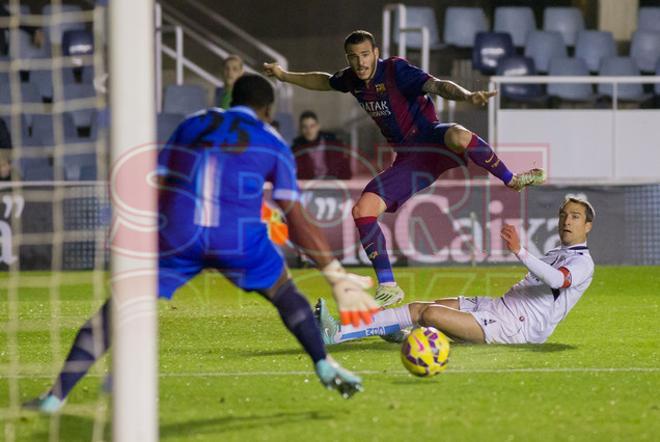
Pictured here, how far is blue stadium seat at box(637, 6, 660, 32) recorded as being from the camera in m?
16.9

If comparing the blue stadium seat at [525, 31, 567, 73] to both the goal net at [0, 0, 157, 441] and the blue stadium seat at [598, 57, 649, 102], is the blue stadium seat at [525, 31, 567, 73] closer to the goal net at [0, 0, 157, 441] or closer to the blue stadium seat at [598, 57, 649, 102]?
the blue stadium seat at [598, 57, 649, 102]

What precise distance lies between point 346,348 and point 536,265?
1.36 m

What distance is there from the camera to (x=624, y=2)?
55.9 ft

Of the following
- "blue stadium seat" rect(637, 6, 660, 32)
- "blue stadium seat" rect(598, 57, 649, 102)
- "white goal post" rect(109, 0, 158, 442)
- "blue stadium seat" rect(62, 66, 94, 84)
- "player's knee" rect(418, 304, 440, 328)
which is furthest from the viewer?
"blue stadium seat" rect(637, 6, 660, 32)

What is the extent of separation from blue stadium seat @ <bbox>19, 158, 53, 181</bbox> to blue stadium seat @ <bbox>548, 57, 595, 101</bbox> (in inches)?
244

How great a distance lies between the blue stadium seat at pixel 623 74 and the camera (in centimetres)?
1573

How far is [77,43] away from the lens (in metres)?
15.9

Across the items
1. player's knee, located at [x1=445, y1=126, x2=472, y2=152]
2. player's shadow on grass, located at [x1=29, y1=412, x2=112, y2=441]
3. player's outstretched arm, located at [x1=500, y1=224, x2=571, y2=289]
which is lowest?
player's shadow on grass, located at [x1=29, y1=412, x2=112, y2=441]

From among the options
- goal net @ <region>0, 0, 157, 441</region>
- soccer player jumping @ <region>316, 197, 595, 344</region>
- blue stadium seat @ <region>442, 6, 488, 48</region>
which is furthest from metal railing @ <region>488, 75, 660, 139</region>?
soccer player jumping @ <region>316, 197, 595, 344</region>

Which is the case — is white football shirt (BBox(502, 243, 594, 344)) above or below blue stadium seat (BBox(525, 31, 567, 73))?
→ below

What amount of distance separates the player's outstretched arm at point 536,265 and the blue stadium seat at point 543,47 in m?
9.45

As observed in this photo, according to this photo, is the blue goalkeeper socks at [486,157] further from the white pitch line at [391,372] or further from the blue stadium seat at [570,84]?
the blue stadium seat at [570,84]

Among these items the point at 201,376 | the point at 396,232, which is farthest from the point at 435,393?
the point at 396,232

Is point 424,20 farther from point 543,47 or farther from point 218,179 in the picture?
point 218,179
